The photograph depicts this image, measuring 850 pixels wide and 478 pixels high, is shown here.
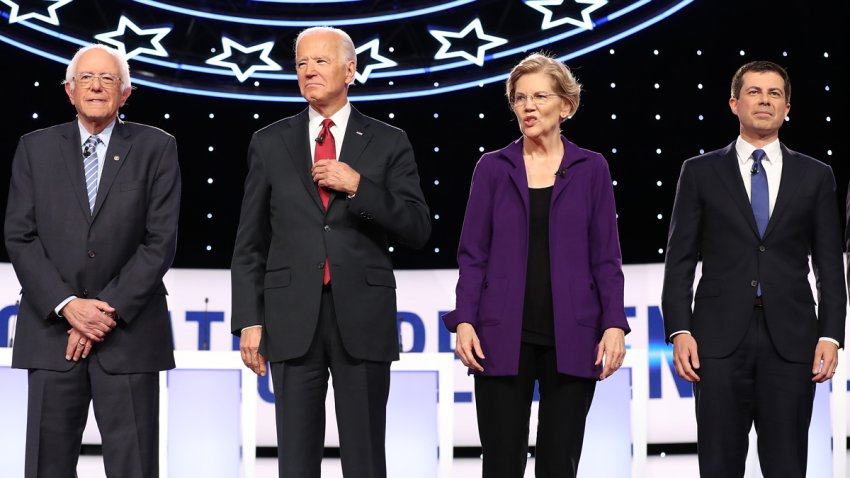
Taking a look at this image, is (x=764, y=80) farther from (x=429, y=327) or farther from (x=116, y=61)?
(x=429, y=327)

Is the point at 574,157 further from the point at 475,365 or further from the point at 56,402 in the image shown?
the point at 56,402

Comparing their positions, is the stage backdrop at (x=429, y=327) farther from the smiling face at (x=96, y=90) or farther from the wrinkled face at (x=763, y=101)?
the smiling face at (x=96, y=90)

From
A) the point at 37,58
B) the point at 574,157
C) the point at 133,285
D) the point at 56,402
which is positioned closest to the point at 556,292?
the point at 574,157

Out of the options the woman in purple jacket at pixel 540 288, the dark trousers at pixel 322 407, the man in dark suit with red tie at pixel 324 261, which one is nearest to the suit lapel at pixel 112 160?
the man in dark suit with red tie at pixel 324 261

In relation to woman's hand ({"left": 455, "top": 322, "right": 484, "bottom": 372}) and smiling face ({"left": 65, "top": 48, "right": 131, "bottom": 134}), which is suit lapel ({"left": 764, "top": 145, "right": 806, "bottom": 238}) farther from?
smiling face ({"left": 65, "top": 48, "right": 131, "bottom": 134})

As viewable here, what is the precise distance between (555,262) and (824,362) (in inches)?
33.8

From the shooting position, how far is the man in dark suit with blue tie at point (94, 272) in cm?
266

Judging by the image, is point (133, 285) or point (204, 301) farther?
point (204, 301)

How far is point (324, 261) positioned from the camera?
2.58 meters

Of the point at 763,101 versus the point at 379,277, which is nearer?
the point at 379,277

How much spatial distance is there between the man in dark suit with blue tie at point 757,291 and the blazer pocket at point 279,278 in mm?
1083

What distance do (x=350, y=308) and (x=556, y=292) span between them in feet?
1.71

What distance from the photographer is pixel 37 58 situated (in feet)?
18.5

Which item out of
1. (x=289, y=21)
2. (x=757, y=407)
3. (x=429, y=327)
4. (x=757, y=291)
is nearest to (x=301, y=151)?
(x=757, y=291)
